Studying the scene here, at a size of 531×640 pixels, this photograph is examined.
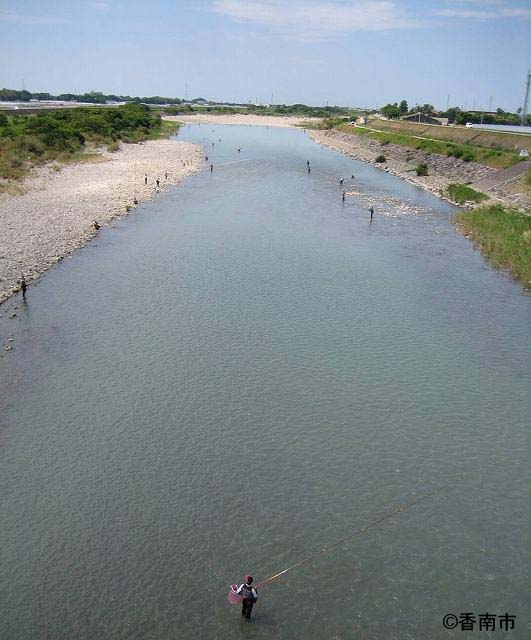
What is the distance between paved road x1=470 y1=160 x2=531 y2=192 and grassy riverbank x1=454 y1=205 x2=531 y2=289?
10289mm

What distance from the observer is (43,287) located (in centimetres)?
3397

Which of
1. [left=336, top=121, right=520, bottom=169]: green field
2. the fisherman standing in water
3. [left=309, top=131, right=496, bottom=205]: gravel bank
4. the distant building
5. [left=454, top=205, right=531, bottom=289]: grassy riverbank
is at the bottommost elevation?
the fisherman standing in water

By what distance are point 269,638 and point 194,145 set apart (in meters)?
109

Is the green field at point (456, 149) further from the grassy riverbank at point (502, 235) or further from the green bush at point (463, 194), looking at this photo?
the grassy riverbank at point (502, 235)

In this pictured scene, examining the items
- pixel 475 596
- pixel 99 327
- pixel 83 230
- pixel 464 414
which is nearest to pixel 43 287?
pixel 99 327

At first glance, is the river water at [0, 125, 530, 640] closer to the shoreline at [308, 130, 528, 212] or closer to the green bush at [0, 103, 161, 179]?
the shoreline at [308, 130, 528, 212]

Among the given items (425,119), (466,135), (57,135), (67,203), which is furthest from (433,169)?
(57,135)

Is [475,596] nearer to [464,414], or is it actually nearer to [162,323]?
[464,414]

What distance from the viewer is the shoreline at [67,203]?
37875mm

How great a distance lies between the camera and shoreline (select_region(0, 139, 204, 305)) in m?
37.9

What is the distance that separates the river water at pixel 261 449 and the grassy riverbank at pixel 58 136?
33.1 metres

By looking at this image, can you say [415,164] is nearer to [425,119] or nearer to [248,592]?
[425,119]

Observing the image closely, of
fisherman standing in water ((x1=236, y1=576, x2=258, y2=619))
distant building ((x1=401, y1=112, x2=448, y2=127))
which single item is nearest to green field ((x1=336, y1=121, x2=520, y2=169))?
distant building ((x1=401, y1=112, x2=448, y2=127))

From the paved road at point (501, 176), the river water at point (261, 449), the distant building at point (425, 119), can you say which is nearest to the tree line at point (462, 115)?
the distant building at point (425, 119)
